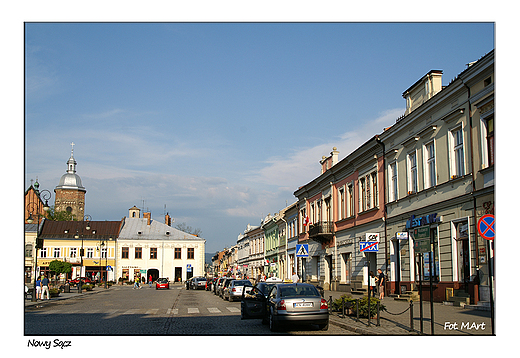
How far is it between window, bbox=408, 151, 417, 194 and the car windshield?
41.9 ft

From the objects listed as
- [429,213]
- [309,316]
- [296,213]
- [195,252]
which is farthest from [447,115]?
[195,252]

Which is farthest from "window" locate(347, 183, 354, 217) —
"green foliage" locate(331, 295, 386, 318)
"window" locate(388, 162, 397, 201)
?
"green foliage" locate(331, 295, 386, 318)

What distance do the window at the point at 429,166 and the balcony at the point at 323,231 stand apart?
588 inches

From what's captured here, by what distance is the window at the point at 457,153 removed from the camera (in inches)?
843

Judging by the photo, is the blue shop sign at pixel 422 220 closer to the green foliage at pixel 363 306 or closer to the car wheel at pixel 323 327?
the green foliage at pixel 363 306

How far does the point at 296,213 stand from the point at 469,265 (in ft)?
106

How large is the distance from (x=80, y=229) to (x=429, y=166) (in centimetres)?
7346

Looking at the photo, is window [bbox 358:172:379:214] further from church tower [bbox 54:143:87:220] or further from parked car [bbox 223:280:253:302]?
church tower [bbox 54:143:87:220]

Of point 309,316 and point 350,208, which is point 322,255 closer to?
point 350,208

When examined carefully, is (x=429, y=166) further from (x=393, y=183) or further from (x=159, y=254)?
(x=159, y=254)

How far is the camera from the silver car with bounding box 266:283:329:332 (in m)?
13.9

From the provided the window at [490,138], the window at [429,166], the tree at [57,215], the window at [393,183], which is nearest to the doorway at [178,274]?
the tree at [57,215]

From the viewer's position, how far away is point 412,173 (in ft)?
86.2

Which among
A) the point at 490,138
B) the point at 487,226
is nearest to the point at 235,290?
the point at 490,138
